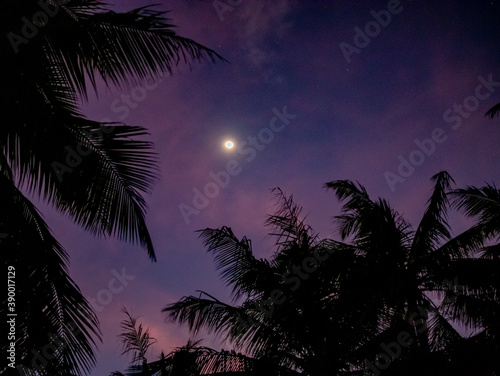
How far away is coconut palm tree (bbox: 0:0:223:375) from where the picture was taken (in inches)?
106

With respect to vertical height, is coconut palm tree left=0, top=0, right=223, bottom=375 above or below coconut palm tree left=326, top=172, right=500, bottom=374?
above

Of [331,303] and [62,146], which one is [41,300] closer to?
[62,146]

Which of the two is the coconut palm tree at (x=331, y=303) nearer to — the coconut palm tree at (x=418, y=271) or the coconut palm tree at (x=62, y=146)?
the coconut palm tree at (x=418, y=271)

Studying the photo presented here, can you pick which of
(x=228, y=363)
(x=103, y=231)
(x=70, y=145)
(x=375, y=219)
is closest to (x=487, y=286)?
(x=375, y=219)

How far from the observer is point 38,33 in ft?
9.47

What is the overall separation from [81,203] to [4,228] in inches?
31.1

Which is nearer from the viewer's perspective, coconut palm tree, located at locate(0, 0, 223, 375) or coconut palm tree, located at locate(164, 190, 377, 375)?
coconut palm tree, located at locate(0, 0, 223, 375)

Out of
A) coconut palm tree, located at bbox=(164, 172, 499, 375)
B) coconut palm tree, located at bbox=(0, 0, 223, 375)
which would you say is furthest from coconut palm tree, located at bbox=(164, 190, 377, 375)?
coconut palm tree, located at bbox=(0, 0, 223, 375)

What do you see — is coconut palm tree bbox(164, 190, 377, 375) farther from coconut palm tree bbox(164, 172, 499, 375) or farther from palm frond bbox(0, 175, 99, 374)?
palm frond bbox(0, 175, 99, 374)

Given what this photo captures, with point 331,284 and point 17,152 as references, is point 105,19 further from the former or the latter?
point 331,284

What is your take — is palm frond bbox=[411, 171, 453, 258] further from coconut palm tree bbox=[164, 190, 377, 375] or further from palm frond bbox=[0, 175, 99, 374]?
palm frond bbox=[0, 175, 99, 374]
